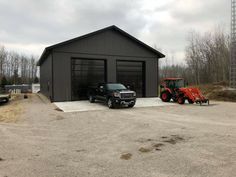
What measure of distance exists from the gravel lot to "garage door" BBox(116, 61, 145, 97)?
11275mm

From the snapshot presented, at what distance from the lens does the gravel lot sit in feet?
12.3

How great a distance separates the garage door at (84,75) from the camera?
55.8ft

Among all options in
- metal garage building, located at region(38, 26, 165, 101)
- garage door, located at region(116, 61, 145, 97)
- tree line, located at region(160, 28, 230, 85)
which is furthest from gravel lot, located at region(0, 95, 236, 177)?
tree line, located at region(160, 28, 230, 85)

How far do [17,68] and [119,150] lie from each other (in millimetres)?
62435

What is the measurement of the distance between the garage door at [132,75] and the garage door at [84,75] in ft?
5.49

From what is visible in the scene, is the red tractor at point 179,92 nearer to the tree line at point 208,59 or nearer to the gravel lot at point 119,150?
the gravel lot at point 119,150

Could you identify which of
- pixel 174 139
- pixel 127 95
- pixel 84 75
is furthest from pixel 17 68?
pixel 174 139

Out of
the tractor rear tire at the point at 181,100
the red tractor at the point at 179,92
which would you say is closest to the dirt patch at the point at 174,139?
the red tractor at the point at 179,92

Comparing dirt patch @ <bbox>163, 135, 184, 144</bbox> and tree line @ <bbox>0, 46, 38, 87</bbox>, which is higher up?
tree line @ <bbox>0, 46, 38, 87</bbox>

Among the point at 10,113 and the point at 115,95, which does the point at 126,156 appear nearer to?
the point at 115,95

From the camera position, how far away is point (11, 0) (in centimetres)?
1280

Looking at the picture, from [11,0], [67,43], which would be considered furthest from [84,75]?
[11,0]

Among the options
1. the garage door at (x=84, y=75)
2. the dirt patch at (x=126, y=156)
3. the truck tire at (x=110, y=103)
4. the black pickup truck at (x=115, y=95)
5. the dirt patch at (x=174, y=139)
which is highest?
the garage door at (x=84, y=75)

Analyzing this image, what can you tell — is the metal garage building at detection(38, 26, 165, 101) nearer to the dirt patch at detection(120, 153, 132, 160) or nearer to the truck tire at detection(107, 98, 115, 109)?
the truck tire at detection(107, 98, 115, 109)
